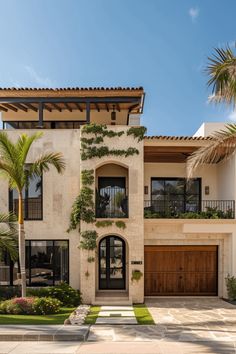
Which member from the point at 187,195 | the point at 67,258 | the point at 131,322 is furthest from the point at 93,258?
the point at 187,195

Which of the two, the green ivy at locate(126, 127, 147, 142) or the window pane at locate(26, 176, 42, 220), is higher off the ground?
the green ivy at locate(126, 127, 147, 142)

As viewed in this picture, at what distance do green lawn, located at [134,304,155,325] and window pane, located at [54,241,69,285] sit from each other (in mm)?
3974

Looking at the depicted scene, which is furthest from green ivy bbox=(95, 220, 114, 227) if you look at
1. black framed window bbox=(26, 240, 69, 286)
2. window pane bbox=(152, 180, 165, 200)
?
window pane bbox=(152, 180, 165, 200)

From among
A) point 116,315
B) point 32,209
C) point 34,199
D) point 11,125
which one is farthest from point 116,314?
point 11,125

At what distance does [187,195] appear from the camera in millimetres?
17859

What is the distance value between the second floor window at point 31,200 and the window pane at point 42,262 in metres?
1.40

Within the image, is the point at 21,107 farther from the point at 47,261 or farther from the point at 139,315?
the point at 139,315

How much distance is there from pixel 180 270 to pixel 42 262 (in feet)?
24.0

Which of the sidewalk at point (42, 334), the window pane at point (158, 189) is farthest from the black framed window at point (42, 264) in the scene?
the window pane at point (158, 189)

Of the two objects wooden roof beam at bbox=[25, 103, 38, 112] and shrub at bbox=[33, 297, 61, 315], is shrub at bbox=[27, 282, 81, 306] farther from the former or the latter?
wooden roof beam at bbox=[25, 103, 38, 112]

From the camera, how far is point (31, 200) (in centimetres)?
1588

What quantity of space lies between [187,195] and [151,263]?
4336mm

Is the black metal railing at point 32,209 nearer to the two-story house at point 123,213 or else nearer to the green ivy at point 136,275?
the two-story house at point 123,213

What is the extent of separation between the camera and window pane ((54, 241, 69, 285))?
1568cm
